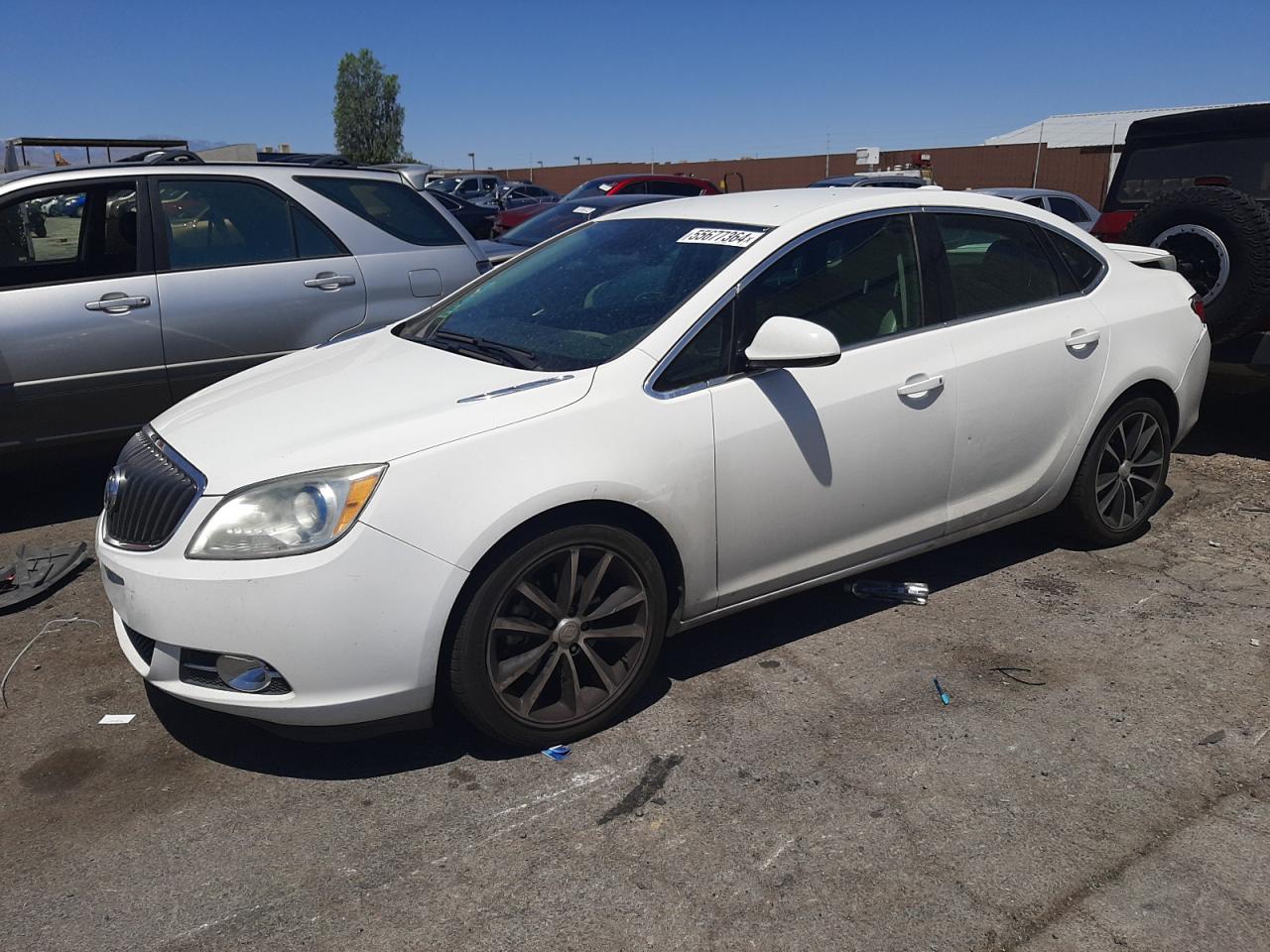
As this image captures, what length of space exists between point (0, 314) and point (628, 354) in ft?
11.1

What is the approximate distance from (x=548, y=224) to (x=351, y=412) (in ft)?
25.5

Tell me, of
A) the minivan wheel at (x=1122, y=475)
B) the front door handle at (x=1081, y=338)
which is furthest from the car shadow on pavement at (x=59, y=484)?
the minivan wheel at (x=1122, y=475)

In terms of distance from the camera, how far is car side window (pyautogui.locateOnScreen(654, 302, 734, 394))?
3.31 metres

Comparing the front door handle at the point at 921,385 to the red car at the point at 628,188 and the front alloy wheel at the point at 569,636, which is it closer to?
the front alloy wheel at the point at 569,636

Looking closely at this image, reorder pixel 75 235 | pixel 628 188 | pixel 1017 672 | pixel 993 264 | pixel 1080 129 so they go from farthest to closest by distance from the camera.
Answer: pixel 1080 129 → pixel 628 188 → pixel 75 235 → pixel 993 264 → pixel 1017 672

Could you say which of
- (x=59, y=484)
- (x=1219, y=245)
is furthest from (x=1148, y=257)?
(x=59, y=484)

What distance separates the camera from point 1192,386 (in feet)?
15.8

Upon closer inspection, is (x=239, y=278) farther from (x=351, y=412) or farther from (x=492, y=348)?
(x=351, y=412)

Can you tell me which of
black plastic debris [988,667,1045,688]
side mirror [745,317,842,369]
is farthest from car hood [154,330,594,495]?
black plastic debris [988,667,1045,688]

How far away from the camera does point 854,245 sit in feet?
12.6

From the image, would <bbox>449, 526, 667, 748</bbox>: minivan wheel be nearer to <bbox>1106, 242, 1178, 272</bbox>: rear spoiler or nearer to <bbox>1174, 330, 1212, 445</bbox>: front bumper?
<bbox>1174, 330, 1212, 445</bbox>: front bumper

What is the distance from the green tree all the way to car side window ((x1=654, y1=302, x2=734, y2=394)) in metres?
98.6

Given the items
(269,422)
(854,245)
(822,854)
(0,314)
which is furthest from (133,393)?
(822,854)

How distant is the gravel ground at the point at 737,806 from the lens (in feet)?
8.20
